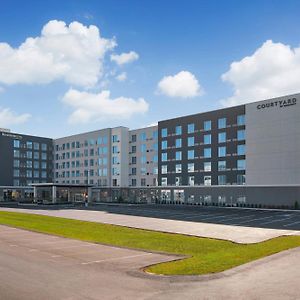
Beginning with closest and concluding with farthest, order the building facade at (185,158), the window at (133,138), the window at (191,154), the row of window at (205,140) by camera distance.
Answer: the building facade at (185,158) < the row of window at (205,140) < the window at (191,154) < the window at (133,138)

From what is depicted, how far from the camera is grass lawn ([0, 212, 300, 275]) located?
16859mm

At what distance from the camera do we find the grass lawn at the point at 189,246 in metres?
16.9

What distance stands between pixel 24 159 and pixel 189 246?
109 m

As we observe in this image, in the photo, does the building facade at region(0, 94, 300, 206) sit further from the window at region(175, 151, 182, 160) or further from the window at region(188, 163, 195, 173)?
the window at region(188, 163, 195, 173)

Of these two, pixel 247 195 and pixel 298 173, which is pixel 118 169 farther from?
pixel 298 173

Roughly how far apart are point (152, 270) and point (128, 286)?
2.97 m

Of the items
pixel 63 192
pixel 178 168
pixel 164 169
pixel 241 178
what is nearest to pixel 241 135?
pixel 241 178

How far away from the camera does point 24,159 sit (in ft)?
408

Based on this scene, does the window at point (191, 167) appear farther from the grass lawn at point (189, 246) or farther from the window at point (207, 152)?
the grass lawn at point (189, 246)

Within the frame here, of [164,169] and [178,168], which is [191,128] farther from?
[164,169]

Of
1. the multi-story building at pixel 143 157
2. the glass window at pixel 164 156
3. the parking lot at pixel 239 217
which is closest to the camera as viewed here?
the parking lot at pixel 239 217

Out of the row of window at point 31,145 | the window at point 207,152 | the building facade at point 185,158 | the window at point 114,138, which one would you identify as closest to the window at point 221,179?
the building facade at point 185,158

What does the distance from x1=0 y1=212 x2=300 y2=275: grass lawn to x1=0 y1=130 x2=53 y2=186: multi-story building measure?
92.6 metres

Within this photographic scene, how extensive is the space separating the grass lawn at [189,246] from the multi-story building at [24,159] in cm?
9260
